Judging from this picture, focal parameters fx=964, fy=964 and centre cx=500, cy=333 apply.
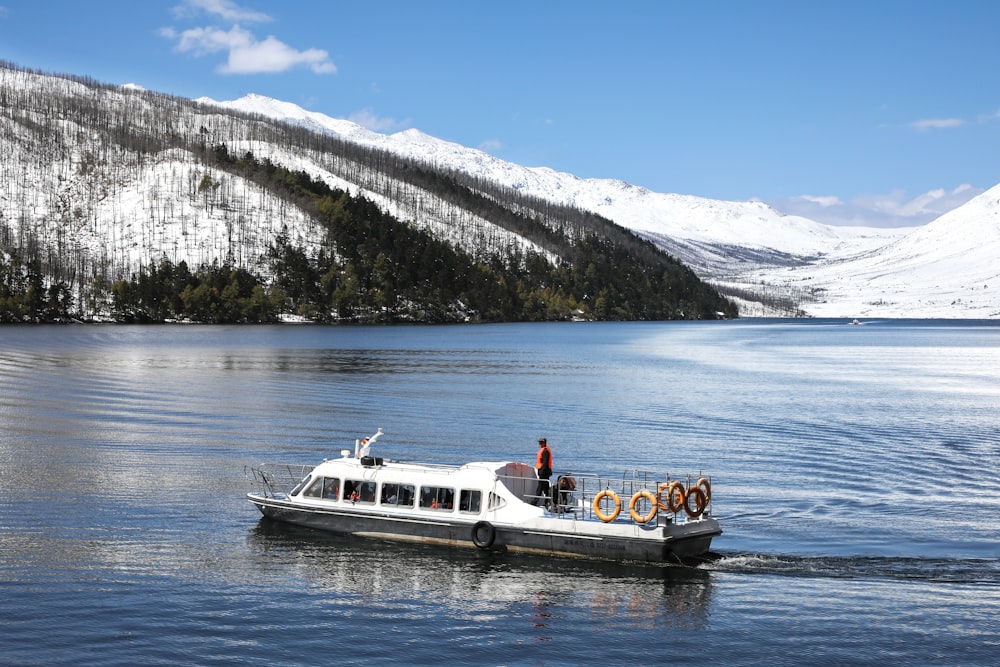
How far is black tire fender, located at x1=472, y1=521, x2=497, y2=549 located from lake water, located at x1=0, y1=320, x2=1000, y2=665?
72 cm

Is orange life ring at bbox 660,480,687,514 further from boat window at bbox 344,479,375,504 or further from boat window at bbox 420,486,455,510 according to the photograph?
boat window at bbox 344,479,375,504

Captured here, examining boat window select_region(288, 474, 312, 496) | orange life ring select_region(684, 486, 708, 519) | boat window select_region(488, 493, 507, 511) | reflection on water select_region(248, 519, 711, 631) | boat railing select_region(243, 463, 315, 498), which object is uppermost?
orange life ring select_region(684, 486, 708, 519)

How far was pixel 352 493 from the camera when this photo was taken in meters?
44.5

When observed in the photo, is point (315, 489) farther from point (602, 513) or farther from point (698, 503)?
point (698, 503)

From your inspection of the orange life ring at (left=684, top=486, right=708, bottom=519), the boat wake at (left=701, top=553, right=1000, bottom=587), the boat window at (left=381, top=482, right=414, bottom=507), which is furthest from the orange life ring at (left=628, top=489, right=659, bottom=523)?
the boat window at (left=381, top=482, right=414, bottom=507)

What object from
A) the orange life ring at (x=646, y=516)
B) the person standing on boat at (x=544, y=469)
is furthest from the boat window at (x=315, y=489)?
the orange life ring at (x=646, y=516)

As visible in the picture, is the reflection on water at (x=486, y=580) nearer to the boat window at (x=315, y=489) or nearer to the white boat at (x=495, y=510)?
the white boat at (x=495, y=510)

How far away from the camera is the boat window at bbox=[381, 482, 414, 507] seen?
143 ft

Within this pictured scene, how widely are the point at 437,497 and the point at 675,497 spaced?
10.5 meters

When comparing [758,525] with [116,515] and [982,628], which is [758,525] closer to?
[982,628]

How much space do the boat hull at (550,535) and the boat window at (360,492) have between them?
677 millimetres

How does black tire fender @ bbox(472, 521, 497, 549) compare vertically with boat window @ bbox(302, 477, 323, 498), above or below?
below

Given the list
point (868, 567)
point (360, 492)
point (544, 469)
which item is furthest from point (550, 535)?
point (868, 567)

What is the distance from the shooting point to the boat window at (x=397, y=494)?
43531 mm
